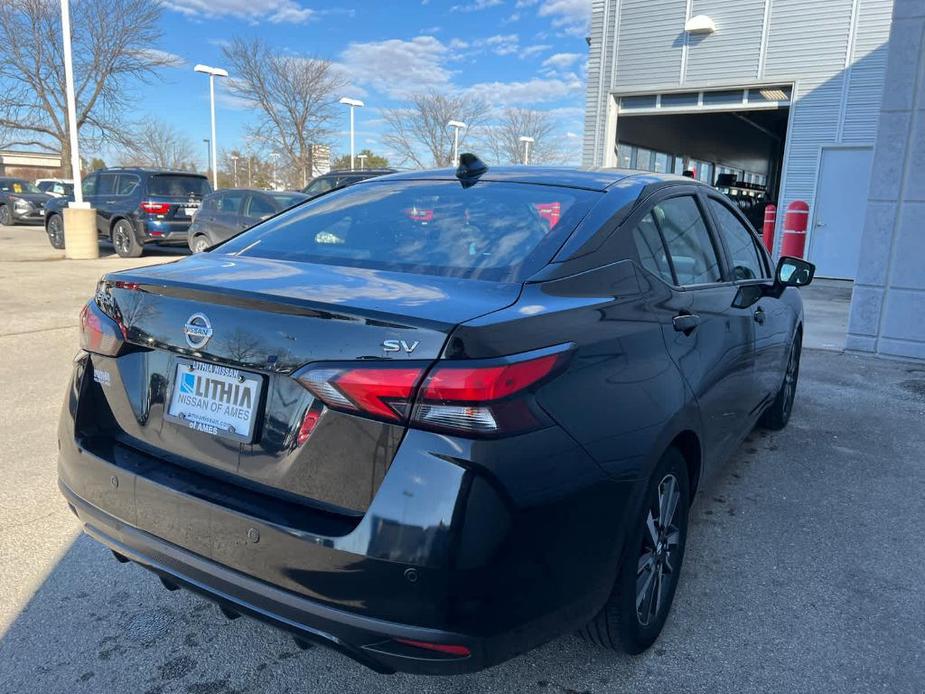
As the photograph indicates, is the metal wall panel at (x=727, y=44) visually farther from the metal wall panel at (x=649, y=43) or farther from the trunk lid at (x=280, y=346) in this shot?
the trunk lid at (x=280, y=346)

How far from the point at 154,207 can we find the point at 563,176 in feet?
42.8

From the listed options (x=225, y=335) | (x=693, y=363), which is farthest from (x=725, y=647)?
(x=225, y=335)

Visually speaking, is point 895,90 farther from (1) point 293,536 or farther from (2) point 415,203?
(1) point 293,536

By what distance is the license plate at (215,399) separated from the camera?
1.81 metres

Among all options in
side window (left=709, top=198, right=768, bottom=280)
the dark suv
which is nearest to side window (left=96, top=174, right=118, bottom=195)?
the dark suv

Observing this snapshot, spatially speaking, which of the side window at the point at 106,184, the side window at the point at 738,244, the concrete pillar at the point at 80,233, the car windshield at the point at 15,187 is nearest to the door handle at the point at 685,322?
the side window at the point at 738,244

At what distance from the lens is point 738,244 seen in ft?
11.7

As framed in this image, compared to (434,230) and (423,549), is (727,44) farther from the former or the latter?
(423,549)

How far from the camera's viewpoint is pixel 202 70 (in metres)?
27.1

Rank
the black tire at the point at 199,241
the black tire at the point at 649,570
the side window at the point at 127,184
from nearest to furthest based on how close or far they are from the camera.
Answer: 1. the black tire at the point at 649,570
2. the black tire at the point at 199,241
3. the side window at the point at 127,184

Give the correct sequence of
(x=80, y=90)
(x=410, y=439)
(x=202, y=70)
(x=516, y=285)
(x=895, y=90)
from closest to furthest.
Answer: (x=410, y=439) < (x=516, y=285) < (x=895, y=90) < (x=202, y=70) < (x=80, y=90)

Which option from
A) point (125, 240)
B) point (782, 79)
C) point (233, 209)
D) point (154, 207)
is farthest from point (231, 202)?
point (782, 79)

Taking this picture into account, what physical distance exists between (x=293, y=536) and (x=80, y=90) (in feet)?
121

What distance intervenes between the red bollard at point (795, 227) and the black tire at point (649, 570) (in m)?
11.4
